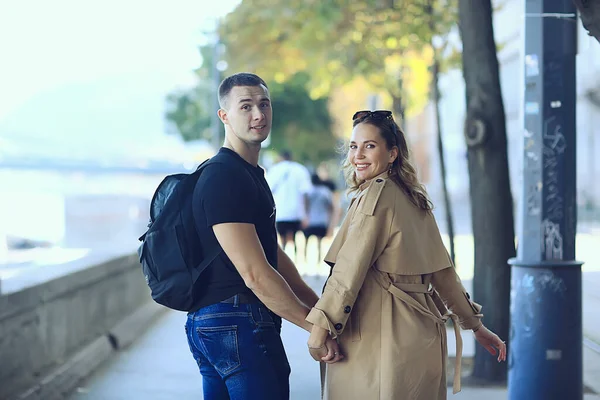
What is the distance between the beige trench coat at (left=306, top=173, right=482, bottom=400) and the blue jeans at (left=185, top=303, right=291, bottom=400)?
0.66 feet

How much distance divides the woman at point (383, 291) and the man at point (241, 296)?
0.35 feet

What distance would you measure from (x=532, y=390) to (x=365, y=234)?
101 inches

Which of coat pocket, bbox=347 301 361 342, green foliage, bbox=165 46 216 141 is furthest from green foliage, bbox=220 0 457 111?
green foliage, bbox=165 46 216 141

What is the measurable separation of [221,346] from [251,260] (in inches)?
13.2

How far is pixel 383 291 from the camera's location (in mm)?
3158

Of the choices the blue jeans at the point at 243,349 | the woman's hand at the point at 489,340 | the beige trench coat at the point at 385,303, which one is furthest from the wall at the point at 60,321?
the woman's hand at the point at 489,340

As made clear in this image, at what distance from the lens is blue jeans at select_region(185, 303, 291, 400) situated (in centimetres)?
307

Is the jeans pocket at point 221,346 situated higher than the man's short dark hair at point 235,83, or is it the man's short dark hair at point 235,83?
the man's short dark hair at point 235,83

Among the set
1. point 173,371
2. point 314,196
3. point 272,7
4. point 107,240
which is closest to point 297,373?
point 173,371

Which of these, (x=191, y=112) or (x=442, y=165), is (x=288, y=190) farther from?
(x=191, y=112)

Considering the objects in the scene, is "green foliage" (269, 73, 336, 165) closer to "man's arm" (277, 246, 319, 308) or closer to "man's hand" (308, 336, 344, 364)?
"man's arm" (277, 246, 319, 308)

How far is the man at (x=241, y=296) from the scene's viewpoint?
3.01 metres

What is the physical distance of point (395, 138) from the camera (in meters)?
3.35

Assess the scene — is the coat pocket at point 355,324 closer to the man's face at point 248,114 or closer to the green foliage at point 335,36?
the man's face at point 248,114
